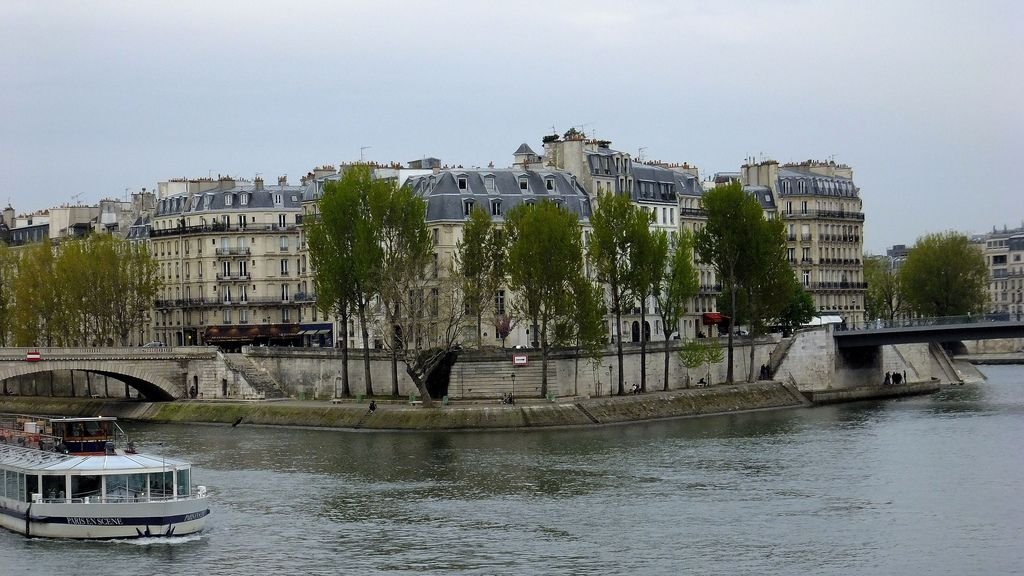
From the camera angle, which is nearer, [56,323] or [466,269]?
[466,269]

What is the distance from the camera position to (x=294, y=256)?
403ft

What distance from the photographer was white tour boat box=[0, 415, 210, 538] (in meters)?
54.6

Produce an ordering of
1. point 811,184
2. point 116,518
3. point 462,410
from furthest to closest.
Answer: point 811,184, point 462,410, point 116,518

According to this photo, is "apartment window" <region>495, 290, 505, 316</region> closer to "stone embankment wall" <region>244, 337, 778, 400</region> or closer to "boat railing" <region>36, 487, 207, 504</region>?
"stone embankment wall" <region>244, 337, 778, 400</region>

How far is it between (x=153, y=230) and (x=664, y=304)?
47928 mm

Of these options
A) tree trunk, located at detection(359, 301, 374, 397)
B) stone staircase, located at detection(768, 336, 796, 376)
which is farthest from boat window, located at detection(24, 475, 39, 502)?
stone staircase, located at detection(768, 336, 796, 376)

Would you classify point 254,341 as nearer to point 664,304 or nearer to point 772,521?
point 664,304

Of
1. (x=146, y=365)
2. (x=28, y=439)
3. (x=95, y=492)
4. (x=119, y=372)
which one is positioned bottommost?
(x=95, y=492)

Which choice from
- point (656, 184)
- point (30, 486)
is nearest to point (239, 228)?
point (656, 184)

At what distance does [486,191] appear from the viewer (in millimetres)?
105125

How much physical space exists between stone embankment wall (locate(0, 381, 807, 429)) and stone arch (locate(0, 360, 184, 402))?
136cm

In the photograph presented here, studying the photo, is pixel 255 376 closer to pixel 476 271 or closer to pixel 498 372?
pixel 476 271

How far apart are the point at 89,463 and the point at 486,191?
169 ft

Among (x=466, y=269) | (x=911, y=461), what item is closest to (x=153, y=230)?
(x=466, y=269)
